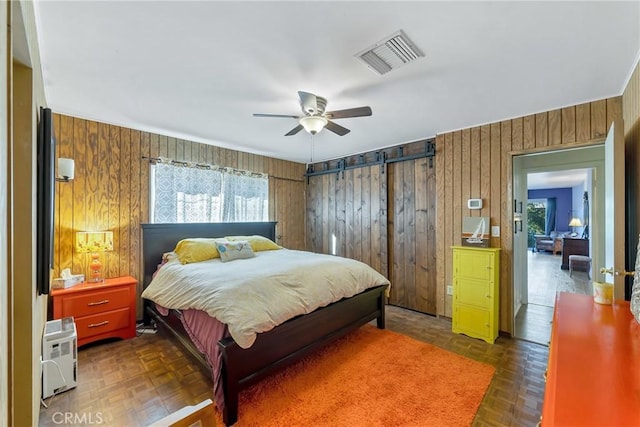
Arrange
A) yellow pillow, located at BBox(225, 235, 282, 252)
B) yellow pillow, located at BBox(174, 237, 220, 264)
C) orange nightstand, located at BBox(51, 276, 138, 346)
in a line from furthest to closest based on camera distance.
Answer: yellow pillow, located at BBox(225, 235, 282, 252), yellow pillow, located at BBox(174, 237, 220, 264), orange nightstand, located at BBox(51, 276, 138, 346)

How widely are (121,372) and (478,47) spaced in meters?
3.75

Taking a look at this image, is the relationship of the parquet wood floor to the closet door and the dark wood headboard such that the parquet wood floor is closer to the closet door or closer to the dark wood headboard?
the dark wood headboard

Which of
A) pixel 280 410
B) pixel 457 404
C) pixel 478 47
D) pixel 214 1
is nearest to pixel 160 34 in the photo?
pixel 214 1

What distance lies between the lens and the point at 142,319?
3441 millimetres

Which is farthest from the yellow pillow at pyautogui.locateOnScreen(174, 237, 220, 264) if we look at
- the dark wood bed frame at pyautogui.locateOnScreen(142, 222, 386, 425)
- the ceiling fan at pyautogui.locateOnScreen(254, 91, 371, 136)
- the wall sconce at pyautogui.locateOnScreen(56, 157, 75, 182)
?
the ceiling fan at pyautogui.locateOnScreen(254, 91, 371, 136)

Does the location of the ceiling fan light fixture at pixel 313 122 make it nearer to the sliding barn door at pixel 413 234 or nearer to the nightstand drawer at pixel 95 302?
the sliding barn door at pixel 413 234

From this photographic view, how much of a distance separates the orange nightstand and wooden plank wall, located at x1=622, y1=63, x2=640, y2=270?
4.60 metres

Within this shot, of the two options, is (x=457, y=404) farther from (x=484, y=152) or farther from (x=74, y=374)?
(x=74, y=374)

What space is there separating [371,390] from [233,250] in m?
2.17

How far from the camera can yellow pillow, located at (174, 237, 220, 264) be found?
324 centimetres

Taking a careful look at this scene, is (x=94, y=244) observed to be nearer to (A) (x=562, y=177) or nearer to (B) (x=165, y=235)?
(B) (x=165, y=235)

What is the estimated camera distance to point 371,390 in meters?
2.18

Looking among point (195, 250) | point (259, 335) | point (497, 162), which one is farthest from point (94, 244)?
point (497, 162)

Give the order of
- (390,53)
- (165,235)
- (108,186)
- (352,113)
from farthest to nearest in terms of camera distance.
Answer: (165,235), (108,186), (352,113), (390,53)
